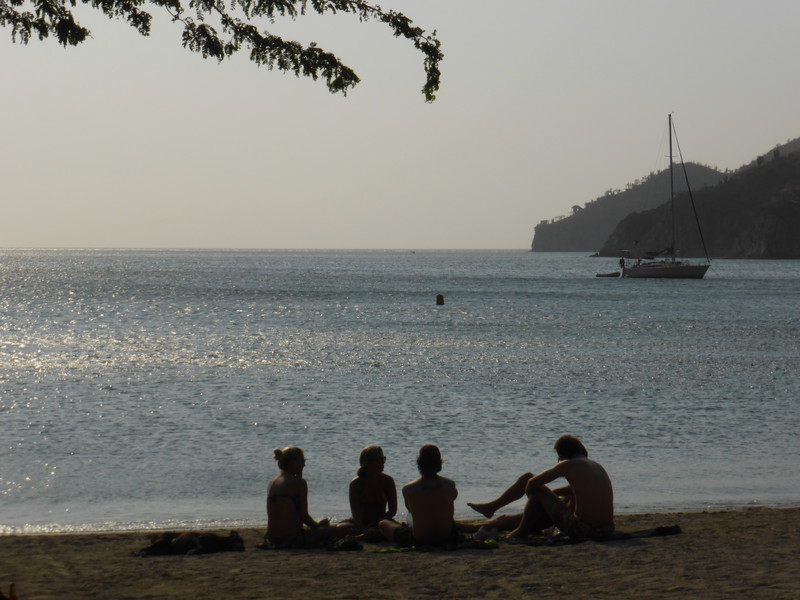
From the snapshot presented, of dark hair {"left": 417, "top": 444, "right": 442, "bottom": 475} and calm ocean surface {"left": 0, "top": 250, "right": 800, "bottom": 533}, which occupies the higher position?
dark hair {"left": 417, "top": 444, "right": 442, "bottom": 475}

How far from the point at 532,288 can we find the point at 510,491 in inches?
4061

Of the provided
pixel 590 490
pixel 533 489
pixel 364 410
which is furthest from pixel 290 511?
pixel 364 410

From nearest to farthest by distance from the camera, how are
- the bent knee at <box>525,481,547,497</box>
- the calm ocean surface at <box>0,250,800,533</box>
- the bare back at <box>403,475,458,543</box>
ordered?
the bare back at <box>403,475,458,543</box>, the bent knee at <box>525,481,547,497</box>, the calm ocean surface at <box>0,250,800,533</box>

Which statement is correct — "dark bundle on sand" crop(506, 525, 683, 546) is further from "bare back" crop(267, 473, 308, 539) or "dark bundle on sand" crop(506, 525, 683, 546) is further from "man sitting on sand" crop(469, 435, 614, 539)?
"bare back" crop(267, 473, 308, 539)

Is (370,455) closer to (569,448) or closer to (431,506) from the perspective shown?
(431,506)

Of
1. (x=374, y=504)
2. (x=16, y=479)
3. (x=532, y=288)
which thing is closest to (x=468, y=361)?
(x=16, y=479)

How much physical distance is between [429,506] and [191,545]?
2.31m

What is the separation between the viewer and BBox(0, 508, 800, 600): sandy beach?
8.60 m

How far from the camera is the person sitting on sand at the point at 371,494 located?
10992 mm

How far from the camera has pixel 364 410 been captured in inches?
942

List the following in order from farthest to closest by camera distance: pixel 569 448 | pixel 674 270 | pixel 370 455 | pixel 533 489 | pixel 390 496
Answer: pixel 674 270 → pixel 390 496 → pixel 370 455 → pixel 533 489 → pixel 569 448

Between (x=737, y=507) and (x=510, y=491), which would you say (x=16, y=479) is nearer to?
(x=510, y=491)

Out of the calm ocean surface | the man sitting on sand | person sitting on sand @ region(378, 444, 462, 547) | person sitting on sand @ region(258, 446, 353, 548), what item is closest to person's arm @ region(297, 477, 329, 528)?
person sitting on sand @ region(258, 446, 353, 548)

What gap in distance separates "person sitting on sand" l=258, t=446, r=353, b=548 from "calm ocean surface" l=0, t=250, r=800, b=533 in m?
2.65
